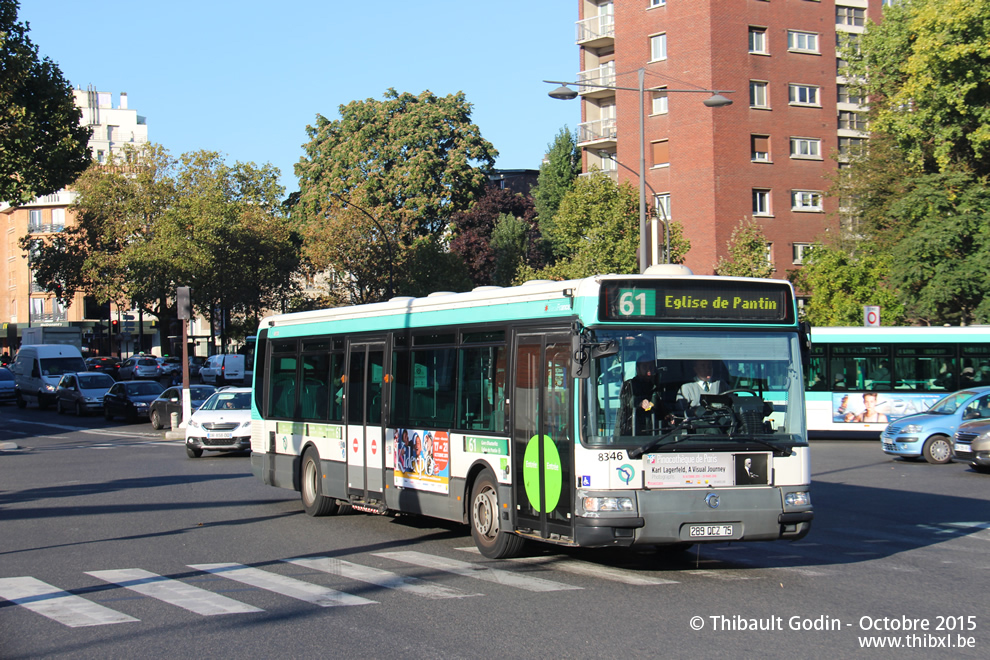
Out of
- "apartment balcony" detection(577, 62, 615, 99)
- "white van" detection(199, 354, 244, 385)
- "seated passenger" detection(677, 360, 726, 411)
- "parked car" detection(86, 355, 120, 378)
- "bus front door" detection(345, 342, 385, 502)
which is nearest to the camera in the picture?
"seated passenger" detection(677, 360, 726, 411)

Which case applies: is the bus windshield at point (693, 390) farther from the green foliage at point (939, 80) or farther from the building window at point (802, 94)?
the building window at point (802, 94)

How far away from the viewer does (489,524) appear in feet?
35.9

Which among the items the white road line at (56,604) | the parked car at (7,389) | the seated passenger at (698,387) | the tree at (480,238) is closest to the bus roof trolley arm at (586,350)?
the seated passenger at (698,387)

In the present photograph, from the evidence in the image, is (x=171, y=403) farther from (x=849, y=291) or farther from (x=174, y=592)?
(x=174, y=592)

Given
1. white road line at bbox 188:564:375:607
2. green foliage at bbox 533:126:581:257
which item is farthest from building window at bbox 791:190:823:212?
white road line at bbox 188:564:375:607

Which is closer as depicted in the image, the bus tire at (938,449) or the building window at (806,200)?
the bus tire at (938,449)

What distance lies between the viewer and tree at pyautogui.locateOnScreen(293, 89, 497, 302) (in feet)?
193

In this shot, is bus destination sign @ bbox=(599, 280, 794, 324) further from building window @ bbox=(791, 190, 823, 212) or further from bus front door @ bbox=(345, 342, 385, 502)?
building window @ bbox=(791, 190, 823, 212)

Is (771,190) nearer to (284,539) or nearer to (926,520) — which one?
(926,520)

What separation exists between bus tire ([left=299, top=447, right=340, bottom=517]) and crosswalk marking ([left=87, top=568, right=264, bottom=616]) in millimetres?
4379

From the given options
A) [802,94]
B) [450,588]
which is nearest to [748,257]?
[802,94]

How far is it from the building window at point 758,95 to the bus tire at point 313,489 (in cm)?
4109

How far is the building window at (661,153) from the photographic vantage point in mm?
52000

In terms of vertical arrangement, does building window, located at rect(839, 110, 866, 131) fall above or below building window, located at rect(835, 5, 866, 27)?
below
